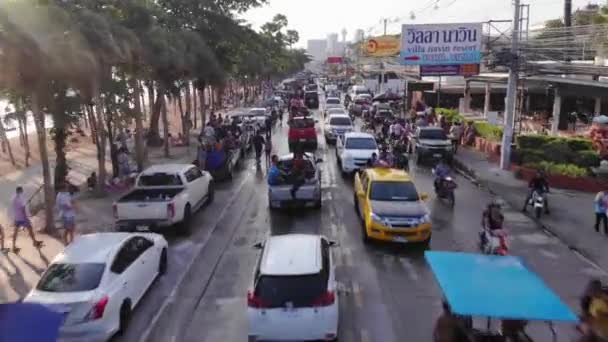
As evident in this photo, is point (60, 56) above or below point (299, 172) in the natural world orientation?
above

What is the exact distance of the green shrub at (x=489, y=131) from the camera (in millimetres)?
29508

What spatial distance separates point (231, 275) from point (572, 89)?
2719 centimetres

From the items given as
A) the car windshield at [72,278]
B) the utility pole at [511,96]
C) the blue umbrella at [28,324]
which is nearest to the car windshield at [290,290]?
the car windshield at [72,278]

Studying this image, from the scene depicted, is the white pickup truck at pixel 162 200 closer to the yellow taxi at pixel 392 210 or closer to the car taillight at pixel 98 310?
the yellow taxi at pixel 392 210

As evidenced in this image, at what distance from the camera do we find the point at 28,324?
720cm

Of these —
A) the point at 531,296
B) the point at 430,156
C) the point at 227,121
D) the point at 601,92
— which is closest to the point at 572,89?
the point at 601,92

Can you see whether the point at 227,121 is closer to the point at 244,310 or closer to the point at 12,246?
the point at 12,246

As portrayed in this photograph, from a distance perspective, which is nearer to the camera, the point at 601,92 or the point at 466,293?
the point at 466,293

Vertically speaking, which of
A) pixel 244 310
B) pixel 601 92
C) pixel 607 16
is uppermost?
pixel 607 16

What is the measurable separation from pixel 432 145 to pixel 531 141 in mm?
4548

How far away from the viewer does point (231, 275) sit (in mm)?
12984

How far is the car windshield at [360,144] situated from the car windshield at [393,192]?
8612mm

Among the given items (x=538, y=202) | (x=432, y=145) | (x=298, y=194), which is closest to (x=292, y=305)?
Result: (x=298, y=194)

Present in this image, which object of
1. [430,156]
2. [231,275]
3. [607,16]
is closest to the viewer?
[231,275]
